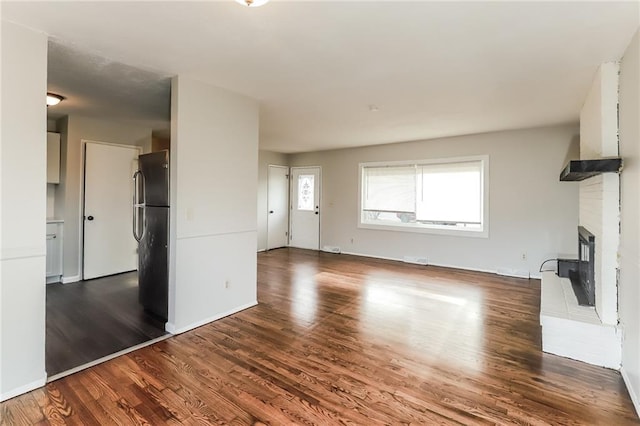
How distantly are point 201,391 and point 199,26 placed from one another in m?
2.38

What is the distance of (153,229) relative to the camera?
3363mm

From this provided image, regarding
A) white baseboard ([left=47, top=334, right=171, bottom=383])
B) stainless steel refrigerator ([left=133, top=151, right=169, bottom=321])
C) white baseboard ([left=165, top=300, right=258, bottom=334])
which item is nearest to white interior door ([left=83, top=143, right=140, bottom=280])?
stainless steel refrigerator ([left=133, top=151, right=169, bottom=321])

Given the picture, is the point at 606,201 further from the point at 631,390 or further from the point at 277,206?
the point at 277,206

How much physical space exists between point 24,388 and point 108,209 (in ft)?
11.0

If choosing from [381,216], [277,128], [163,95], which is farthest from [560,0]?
[381,216]

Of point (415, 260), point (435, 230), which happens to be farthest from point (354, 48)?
point (415, 260)

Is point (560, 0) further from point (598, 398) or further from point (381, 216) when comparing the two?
point (381, 216)

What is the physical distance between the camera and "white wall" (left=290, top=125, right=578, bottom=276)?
4797 mm

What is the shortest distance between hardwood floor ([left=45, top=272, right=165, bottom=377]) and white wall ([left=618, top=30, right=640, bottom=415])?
3648mm

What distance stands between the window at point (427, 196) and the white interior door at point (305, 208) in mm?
1262

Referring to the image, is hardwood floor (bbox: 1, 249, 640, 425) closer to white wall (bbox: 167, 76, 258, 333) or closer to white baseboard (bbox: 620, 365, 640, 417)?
white baseboard (bbox: 620, 365, 640, 417)

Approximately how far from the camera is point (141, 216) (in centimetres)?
363

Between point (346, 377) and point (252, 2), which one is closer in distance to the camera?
point (252, 2)

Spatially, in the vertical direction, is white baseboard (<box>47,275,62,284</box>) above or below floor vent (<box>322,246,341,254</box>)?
below
